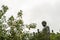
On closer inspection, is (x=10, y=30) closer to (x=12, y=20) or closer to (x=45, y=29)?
(x=12, y=20)

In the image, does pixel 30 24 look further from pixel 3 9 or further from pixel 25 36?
pixel 3 9

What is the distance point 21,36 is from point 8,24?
5.10ft

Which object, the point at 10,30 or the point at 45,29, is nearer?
the point at 45,29

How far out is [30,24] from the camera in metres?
19.4

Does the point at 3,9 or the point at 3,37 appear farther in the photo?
the point at 3,9

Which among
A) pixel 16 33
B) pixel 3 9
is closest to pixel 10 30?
pixel 16 33

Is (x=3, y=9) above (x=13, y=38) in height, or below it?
above

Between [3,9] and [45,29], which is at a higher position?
[3,9]

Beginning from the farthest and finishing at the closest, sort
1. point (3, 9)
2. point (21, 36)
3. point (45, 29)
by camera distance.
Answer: point (3, 9)
point (21, 36)
point (45, 29)

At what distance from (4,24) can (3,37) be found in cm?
108

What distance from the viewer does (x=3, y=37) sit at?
18719 mm

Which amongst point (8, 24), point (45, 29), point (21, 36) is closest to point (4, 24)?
point (8, 24)

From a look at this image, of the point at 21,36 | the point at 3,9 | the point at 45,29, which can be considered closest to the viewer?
the point at 45,29

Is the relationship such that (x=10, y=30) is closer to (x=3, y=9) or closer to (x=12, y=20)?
(x=12, y=20)
